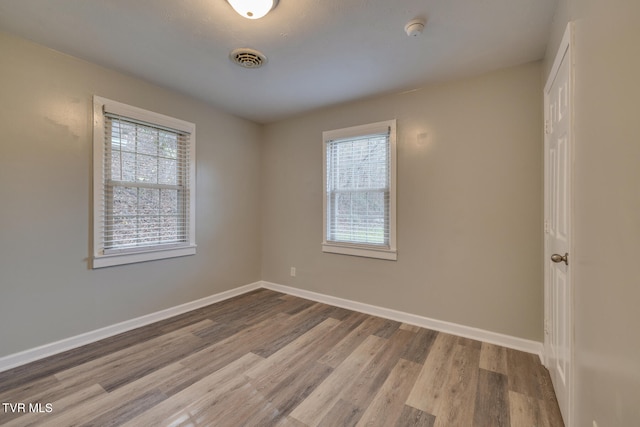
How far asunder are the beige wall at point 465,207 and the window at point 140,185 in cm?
181

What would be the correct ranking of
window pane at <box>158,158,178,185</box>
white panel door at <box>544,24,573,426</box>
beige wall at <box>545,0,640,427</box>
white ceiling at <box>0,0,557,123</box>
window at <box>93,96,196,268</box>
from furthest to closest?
1. window pane at <box>158,158,178,185</box>
2. window at <box>93,96,196,268</box>
3. white ceiling at <box>0,0,557,123</box>
4. white panel door at <box>544,24,573,426</box>
5. beige wall at <box>545,0,640,427</box>

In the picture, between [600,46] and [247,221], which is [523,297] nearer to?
[600,46]

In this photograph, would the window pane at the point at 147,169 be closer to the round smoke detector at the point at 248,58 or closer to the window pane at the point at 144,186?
the window pane at the point at 144,186

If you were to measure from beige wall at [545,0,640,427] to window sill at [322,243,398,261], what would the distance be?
68.2 inches

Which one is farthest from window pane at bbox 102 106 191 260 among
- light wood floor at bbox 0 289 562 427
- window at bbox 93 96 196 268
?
light wood floor at bbox 0 289 562 427

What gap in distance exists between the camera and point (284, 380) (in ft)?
6.29

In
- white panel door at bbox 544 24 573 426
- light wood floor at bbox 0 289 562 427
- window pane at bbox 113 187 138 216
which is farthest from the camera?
window pane at bbox 113 187 138 216

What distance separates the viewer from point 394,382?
1.91 m

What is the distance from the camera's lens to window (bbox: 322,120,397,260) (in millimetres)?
3008

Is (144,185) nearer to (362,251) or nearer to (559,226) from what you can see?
(362,251)

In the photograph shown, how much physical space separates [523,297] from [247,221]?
129 inches

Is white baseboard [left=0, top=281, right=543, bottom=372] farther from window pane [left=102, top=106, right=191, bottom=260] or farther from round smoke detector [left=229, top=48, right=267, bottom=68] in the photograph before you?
round smoke detector [left=229, top=48, right=267, bottom=68]

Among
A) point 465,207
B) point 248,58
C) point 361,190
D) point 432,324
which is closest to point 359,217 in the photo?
point 361,190

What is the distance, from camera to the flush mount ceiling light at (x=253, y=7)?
159 cm
